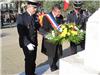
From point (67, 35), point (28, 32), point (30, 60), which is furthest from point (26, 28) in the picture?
point (67, 35)

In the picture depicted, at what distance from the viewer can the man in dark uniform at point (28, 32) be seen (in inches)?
204

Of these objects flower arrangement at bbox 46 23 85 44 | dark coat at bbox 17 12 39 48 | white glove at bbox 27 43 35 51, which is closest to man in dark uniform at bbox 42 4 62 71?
dark coat at bbox 17 12 39 48

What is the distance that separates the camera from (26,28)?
533 centimetres

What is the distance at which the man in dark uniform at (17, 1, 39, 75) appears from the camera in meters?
5.19

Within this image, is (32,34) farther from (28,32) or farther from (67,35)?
(67,35)

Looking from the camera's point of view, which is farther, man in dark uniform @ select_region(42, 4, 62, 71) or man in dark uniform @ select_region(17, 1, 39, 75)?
man in dark uniform @ select_region(42, 4, 62, 71)

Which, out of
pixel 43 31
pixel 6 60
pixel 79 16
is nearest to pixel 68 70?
pixel 43 31

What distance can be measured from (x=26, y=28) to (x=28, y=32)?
0.09m

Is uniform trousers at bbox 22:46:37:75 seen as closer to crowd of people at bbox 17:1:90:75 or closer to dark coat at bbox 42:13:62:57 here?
crowd of people at bbox 17:1:90:75

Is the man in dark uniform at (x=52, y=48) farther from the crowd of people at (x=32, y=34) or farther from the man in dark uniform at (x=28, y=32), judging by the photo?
the man in dark uniform at (x=28, y=32)

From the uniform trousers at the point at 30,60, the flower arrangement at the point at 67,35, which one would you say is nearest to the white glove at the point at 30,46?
the uniform trousers at the point at 30,60

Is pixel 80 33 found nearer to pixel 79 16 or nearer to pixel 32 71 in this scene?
pixel 32 71

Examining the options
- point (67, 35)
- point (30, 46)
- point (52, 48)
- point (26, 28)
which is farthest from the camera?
point (52, 48)

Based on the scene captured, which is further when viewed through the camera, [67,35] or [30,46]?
[30,46]
